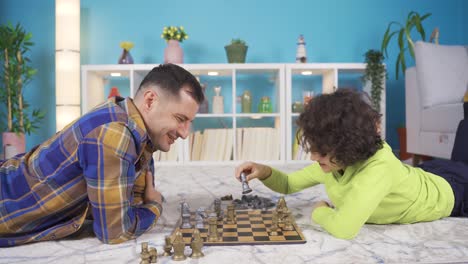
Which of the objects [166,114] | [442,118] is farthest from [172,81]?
[442,118]

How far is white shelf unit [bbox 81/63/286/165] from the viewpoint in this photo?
3695 millimetres

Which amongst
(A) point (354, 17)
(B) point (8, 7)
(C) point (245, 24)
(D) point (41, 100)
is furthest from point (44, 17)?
(A) point (354, 17)

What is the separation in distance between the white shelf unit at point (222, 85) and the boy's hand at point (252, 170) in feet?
6.80

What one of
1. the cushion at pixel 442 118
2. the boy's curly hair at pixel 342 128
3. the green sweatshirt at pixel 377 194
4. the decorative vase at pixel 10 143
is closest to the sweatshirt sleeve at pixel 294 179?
the green sweatshirt at pixel 377 194

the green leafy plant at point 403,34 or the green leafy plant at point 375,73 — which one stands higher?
the green leafy plant at point 403,34

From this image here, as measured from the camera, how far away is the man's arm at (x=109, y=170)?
1.13 meters

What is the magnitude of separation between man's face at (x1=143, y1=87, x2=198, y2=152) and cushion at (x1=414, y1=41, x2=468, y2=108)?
2.36 metres

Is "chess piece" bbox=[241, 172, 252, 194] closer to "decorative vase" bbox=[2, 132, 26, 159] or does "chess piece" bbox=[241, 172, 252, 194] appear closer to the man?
the man

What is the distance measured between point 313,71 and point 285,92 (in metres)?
0.37

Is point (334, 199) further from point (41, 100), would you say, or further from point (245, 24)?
point (41, 100)

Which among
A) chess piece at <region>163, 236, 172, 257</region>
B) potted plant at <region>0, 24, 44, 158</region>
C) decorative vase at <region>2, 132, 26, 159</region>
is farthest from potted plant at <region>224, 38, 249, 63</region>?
chess piece at <region>163, 236, 172, 257</region>

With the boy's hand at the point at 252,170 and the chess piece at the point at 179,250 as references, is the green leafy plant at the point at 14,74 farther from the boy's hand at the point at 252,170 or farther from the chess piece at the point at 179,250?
the chess piece at the point at 179,250

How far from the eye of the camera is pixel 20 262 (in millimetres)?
1135

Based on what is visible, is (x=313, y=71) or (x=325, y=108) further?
(x=313, y=71)
